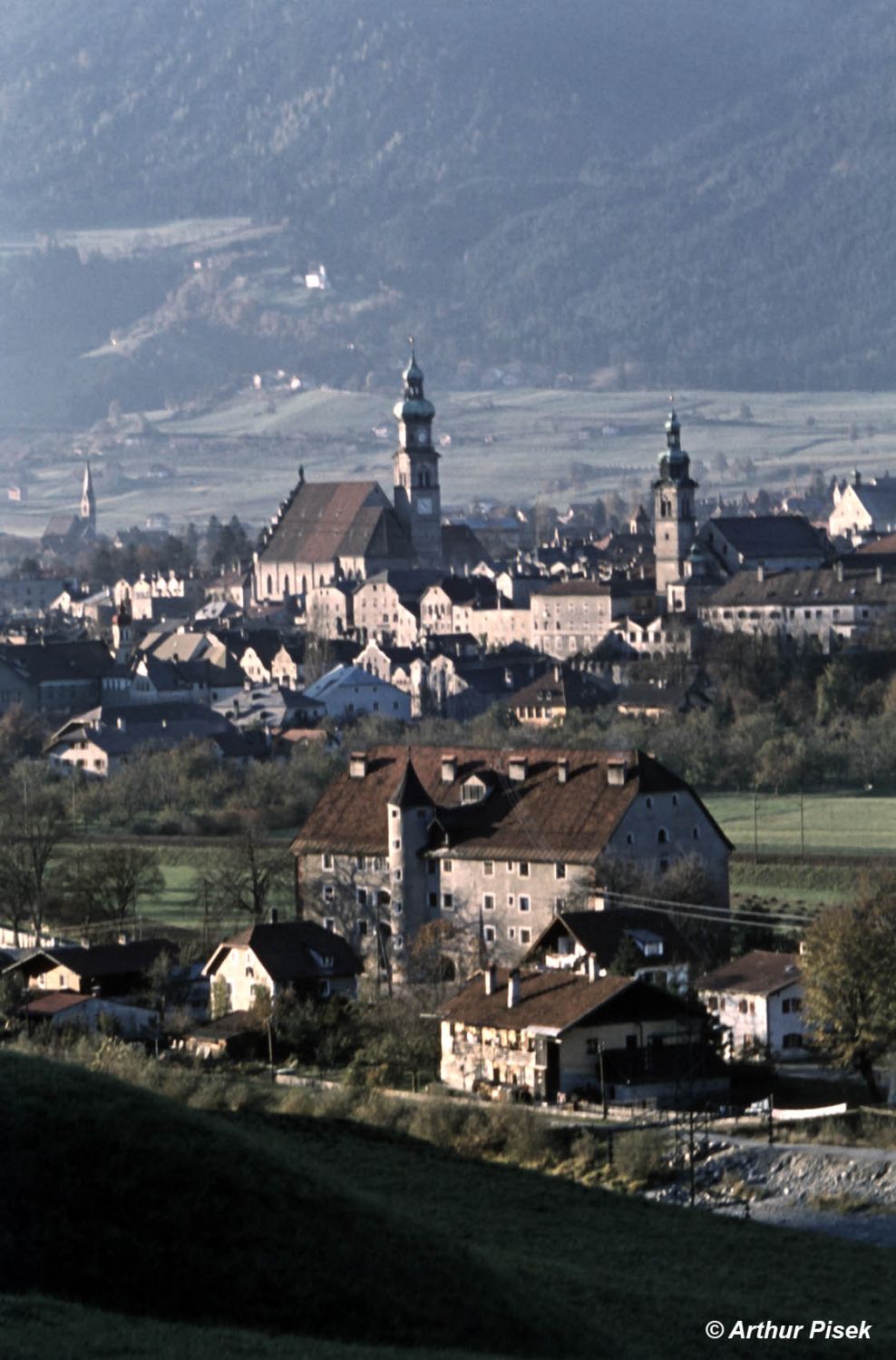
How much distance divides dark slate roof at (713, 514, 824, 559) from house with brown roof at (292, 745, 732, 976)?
216 feet

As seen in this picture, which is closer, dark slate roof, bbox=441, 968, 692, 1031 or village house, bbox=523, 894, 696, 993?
dark slate roof, bbox=441, 968, 692, 1031

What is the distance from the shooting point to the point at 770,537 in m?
113

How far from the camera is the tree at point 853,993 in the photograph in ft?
110

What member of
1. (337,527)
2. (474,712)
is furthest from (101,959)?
(337,527)

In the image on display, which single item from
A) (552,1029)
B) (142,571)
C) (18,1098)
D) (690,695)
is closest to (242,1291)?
(18,1098)

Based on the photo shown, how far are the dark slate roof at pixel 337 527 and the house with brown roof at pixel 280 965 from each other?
97354 millimetres

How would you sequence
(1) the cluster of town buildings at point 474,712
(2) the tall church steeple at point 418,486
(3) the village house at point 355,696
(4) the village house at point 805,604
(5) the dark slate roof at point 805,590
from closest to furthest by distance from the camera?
1. (1) the cluster of town buildings at point 474,712
2. (3) the village house at point 355,696
3. (4) the village house at point 805,604
4. (5) the dark slate roof at point 805,590
5. (2) the tall church steeple at point 418,486

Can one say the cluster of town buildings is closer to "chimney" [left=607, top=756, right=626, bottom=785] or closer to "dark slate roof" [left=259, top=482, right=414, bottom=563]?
"chimney" [left=607, top=756, right=626, bottom=785]

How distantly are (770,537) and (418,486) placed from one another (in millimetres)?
33084

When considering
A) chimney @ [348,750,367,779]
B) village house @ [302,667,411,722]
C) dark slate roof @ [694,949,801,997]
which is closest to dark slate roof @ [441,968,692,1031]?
dark slate roof @ [694,949,801,997]

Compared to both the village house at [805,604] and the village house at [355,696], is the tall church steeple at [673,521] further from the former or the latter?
the village house at [355,696]

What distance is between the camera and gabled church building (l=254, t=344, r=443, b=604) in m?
138

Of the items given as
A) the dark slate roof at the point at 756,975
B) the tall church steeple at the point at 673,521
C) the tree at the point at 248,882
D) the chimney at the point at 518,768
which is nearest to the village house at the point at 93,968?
the tree at the point at 248,882

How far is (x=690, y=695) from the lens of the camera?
82562mm
